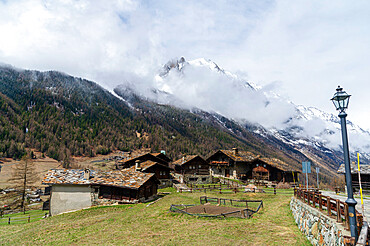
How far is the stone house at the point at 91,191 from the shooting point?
35.9 m

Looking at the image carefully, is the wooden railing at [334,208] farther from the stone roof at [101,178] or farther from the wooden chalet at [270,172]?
the wooden chalet at [270,172]

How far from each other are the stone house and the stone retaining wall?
24.9 metres

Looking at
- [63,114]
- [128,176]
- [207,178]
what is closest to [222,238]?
[128,176]

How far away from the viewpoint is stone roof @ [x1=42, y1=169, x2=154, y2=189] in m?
36.2

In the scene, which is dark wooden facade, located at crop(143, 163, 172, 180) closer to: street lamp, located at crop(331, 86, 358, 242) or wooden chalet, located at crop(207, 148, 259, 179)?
wooden chalet, located at crop(207, 148, 259, 179)

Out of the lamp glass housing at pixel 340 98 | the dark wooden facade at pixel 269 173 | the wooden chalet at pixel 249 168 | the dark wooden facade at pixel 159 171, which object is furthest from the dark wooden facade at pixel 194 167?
the lamp glass housing at pixel 340 98

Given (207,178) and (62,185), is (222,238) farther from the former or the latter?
(207,178)

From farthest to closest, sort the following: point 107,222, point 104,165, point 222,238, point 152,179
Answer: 1. point 104,165
2. point 152,179
3. point 107,222
4. point 222,238

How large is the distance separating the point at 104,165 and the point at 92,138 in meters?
56.3

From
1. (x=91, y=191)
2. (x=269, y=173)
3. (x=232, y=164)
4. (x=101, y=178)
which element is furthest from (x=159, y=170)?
(x=269, y=173)

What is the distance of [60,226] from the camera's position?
945 inches

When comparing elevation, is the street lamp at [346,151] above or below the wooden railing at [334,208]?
above

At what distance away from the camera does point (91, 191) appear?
3644 centimetres

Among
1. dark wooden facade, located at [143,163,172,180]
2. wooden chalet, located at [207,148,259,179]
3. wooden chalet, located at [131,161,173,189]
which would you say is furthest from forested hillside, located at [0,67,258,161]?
dark wooden facade, located at [143,163,172,180]
